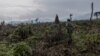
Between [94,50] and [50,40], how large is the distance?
601 cm

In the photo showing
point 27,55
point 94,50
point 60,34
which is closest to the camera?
Answer: point 27,55

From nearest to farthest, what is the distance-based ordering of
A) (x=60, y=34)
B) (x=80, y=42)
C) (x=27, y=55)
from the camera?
(x=27, y=55) → (x=80, y=42) → (x=60, y=34)

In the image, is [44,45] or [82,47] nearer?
[82,47]

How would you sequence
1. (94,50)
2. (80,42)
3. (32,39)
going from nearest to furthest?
(94,50) → (80,42) → (32,39)

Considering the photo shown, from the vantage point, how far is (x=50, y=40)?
88.5 ft

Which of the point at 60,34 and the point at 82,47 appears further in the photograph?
the point at 60,34

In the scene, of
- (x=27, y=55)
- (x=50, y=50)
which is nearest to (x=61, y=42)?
(x=50, y=50)

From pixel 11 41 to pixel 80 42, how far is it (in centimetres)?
1014

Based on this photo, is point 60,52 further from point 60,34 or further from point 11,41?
point 11,41

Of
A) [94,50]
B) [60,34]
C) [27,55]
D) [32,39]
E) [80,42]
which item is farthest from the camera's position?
[32,39]

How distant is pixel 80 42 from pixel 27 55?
22.6ft

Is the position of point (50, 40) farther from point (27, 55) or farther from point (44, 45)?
point (27, 55)

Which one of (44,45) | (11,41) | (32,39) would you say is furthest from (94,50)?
(11,41)

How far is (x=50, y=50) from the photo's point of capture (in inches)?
931
